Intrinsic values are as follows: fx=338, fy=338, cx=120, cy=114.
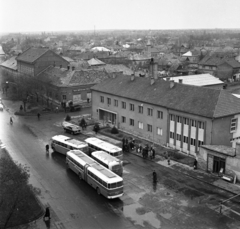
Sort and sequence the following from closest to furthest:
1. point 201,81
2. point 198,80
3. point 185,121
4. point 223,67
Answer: point 185,121 < point 201,81 < point 198,80 < point 223,67

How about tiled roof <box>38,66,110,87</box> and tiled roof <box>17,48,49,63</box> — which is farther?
tiled roof <box>17,48,49,63</box>

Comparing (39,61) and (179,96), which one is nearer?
(179,96)

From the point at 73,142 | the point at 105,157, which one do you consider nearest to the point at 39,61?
the point at 73,142

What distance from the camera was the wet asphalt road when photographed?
84.7 ft

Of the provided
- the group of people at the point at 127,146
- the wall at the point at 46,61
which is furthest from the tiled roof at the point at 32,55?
the group of people at the point at 127,146

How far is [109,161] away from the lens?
3294 centimetres

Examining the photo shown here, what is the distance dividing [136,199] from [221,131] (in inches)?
551

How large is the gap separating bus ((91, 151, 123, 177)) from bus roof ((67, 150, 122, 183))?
1.14 meters

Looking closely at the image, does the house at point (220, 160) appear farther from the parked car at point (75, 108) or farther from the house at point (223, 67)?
the house at point (223, 67)

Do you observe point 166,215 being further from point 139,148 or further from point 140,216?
point 139,148

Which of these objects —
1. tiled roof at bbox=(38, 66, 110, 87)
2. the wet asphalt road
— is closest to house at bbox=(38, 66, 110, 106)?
tiled roof at bbox=(38, 66, 110, 87)

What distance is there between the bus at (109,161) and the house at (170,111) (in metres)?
10.7

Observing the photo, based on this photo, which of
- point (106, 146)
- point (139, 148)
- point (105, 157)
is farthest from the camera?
point (139, 148)

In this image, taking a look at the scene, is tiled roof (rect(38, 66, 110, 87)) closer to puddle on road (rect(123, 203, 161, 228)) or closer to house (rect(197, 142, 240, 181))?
house (rect(197, 142, 240, 181))
